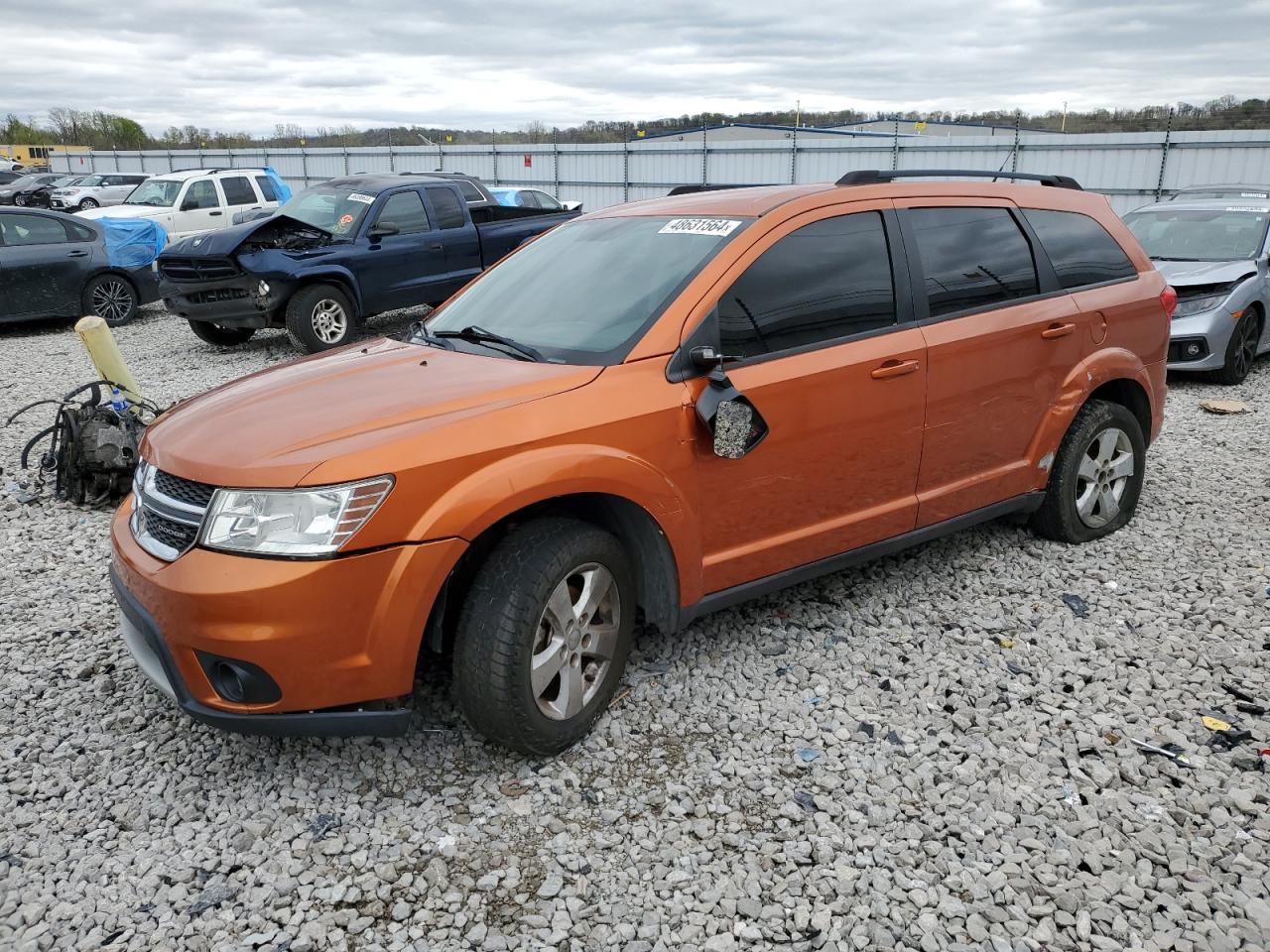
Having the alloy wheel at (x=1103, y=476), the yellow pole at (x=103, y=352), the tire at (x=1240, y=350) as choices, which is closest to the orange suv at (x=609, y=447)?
the alloy wheel at (x=1103, y=476)

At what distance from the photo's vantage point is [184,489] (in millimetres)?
2938

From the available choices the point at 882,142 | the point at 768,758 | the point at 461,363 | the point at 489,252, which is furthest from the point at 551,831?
the point at 882,142

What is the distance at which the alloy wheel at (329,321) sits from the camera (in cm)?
1018

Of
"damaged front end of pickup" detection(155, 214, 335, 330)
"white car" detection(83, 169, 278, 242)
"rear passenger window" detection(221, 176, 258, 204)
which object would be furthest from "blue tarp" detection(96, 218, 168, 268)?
"rear passenger window" detection(221, 176, 258, 204)

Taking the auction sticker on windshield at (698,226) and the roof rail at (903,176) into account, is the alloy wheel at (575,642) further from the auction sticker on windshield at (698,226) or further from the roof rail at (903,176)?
the roof rail at (903,176)

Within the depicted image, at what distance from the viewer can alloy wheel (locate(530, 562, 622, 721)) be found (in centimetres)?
309

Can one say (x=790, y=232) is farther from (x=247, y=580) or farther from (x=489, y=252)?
(x=489, y=252)

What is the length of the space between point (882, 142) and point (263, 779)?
2204 cm

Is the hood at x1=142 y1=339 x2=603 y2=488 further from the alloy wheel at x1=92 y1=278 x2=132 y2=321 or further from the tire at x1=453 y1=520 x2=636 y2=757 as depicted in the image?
the alloy wheel at x1=92 y1=278 x2=132 y2=321

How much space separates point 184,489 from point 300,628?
0.65 metres

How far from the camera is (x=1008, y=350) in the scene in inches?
167

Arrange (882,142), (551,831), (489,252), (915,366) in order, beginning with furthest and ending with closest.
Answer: (882,142) < (489,252) < (915,366) < (551,831)

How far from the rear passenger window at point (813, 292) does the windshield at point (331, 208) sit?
793 cm

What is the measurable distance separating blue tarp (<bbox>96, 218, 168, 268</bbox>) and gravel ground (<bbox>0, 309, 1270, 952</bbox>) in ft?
31.8
